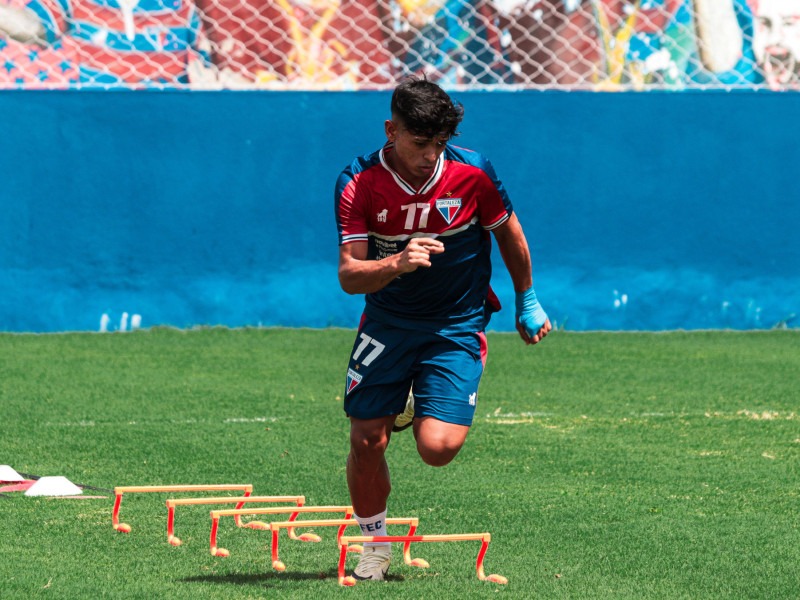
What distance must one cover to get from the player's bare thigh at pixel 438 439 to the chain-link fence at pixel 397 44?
730 cm

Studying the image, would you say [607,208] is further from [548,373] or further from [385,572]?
[385,572]

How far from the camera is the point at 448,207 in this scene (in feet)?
17.0

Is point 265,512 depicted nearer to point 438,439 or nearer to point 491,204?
point 438,439

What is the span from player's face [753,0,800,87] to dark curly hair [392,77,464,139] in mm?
8283

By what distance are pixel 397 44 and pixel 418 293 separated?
23.7ft

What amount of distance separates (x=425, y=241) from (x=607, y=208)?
782cm

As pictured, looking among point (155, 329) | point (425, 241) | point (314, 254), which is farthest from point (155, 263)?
point (425, 241)

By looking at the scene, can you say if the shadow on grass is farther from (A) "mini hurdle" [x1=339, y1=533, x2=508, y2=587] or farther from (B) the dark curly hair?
(B) the dark curly hair

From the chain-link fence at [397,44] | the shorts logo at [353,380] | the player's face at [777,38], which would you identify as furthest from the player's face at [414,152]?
the player's face at [777,38]

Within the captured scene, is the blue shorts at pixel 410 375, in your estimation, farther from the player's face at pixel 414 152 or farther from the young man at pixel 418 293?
the player's face at pixel 414 152

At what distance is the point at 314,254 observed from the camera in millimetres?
12117

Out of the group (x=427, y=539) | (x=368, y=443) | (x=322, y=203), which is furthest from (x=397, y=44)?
(x=427, y=539)

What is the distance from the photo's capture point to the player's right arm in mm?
4742

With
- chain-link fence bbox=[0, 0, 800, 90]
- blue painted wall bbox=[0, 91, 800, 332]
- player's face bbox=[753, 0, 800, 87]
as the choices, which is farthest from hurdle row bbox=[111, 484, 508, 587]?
player's face bbox=[753, 0, 800, 87]
